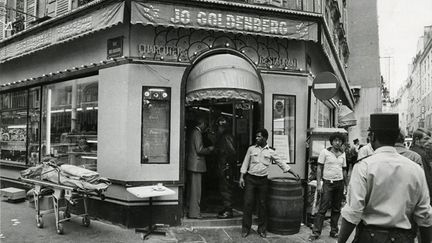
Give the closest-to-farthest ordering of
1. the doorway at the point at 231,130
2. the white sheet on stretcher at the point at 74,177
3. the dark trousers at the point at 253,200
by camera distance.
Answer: the white sheet on stretcher at the point at 74,177 → the dark trousers at the point at 253,200 → the doorway at the point at 231,130

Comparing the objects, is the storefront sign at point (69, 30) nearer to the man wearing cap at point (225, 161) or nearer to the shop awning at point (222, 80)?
the shop awning at point (222, 80)

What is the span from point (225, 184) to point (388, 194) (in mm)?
5496

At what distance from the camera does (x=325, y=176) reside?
7.24 metres

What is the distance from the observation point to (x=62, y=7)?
9883 millimetres

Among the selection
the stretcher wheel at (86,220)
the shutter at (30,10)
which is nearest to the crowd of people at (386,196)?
the stretcher wheel at (86,220)

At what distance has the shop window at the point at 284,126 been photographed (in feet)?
27.9

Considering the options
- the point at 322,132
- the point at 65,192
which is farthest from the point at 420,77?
the point at 65,192

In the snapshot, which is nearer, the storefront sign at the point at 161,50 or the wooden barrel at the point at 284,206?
the wooden barrel at the point at 284,206

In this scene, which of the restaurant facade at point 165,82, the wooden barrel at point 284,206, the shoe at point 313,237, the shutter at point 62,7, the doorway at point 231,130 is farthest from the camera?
the shutter at point 62,7

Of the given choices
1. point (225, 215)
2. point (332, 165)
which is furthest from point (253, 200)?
point (332, 165)

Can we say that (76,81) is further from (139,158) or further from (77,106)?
(139,158)

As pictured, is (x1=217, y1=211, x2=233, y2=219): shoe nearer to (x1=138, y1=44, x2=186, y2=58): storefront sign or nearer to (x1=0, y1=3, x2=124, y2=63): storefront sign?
(x1=138, y1=44, x2=186, y2=58): storefront sign

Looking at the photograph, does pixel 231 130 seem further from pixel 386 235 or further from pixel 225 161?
pixel 386 235

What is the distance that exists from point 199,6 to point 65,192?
14.6ft
